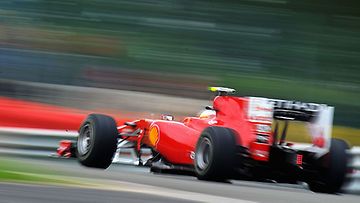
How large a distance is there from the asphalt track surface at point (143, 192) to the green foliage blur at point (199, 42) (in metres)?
6.94

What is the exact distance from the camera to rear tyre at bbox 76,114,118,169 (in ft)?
31.8

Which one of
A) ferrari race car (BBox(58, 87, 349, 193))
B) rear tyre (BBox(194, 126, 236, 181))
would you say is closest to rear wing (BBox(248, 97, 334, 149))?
ferrari race car (BBox(58, 87, 349, 193))

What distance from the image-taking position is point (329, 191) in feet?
29.6

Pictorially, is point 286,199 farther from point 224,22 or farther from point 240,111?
point 224,22

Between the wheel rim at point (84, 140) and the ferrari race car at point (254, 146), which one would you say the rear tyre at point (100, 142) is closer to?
the wheel rim at point (84, 140)

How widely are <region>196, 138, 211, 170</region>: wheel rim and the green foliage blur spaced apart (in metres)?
7.85

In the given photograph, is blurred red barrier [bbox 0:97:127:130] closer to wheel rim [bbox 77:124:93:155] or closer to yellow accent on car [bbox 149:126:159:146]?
wheel rim [bbox 77:124:93:155]

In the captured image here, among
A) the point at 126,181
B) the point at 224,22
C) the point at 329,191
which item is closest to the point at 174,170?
the point at 126,181

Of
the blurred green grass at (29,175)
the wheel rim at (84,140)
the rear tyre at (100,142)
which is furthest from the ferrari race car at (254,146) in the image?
the blurred green grass at (29,175)

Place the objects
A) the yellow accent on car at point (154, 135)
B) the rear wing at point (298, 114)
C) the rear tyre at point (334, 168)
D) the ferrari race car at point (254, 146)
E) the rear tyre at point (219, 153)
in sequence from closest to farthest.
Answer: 1. the rear tyre at point (219, 153)
2. the ferrari race car at point (254, 146)
3. the rear wing at point (298, 114)
4. the rear tyre at point (334, 168)
5. the yellow accent on car at point (154, 135)

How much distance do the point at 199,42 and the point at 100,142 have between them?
8.12 m

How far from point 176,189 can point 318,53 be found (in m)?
9.56

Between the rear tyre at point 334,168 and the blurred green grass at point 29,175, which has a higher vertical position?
the rear tyre at point 334,168

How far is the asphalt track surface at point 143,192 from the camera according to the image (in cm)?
672
